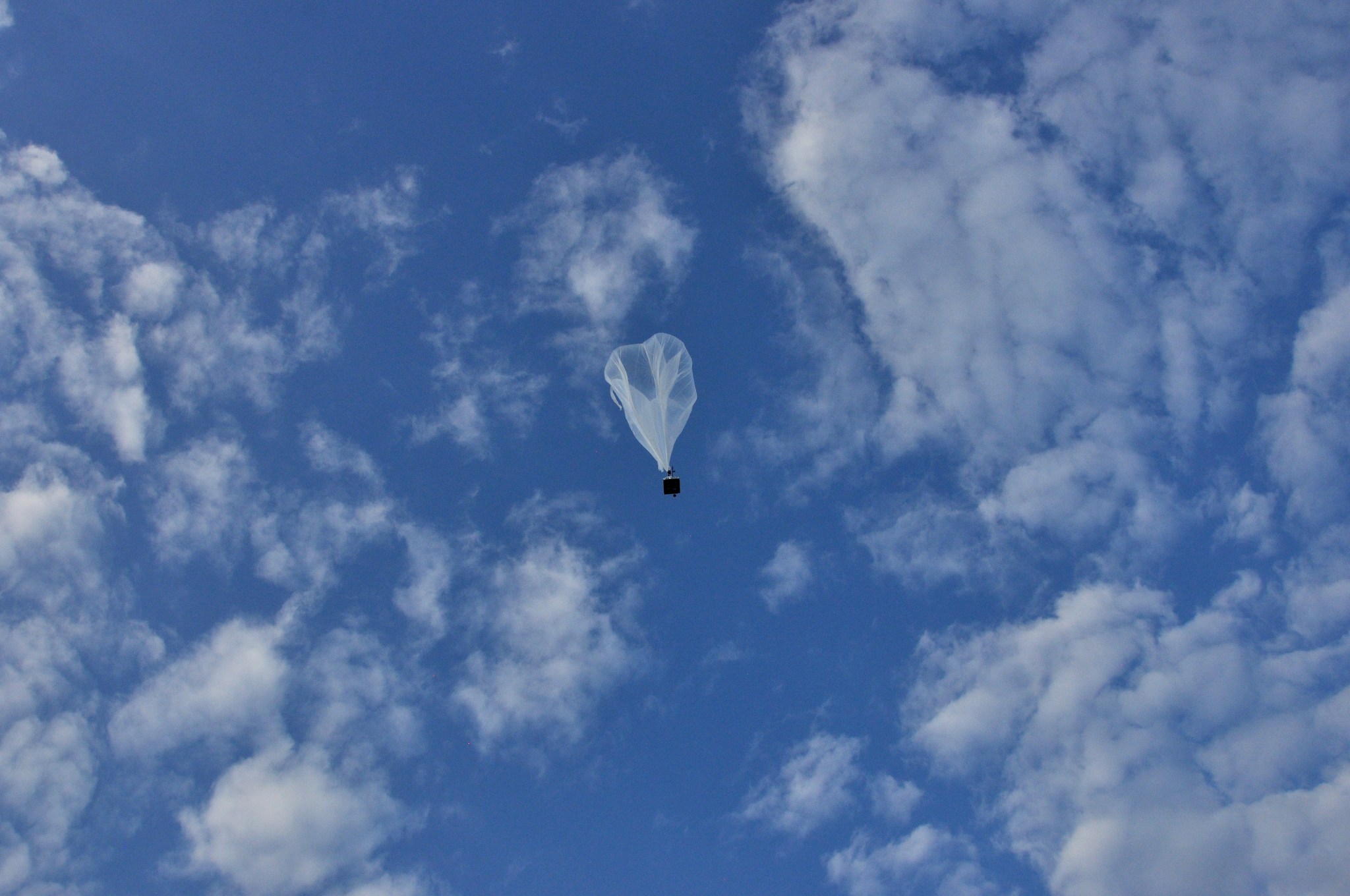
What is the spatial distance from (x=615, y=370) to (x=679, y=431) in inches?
226

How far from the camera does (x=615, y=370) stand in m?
46.0

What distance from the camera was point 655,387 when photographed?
4503cm

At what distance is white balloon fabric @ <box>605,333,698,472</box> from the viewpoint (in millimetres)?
44969

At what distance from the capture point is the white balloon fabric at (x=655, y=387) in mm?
44969

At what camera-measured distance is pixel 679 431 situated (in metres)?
47.1
